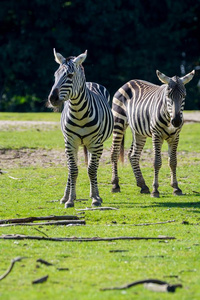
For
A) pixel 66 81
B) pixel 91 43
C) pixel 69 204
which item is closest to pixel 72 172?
pixel 69 204

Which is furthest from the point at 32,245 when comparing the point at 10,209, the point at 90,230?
the point at 10,209

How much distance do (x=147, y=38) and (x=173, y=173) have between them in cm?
2854

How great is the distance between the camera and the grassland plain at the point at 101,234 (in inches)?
242

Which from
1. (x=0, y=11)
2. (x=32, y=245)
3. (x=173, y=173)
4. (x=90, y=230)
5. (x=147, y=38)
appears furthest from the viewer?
(x=147, y=38)

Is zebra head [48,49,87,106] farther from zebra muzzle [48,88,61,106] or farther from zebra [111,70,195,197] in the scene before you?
zebra [111,70,195,197]

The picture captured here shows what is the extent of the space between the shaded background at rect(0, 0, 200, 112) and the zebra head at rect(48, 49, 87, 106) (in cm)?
2716

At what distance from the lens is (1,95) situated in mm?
39344

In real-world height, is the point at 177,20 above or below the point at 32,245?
above

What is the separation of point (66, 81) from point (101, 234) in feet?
8.72

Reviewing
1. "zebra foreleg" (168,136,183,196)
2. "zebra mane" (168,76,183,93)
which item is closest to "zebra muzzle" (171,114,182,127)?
"zebra mane" (168,76,183,93)

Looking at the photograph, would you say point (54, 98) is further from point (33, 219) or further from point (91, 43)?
point (91, 43)

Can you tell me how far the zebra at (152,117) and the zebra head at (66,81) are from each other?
5.35ft

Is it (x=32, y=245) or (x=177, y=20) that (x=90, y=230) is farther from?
(x=177, y=20)

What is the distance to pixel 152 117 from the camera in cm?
1209
